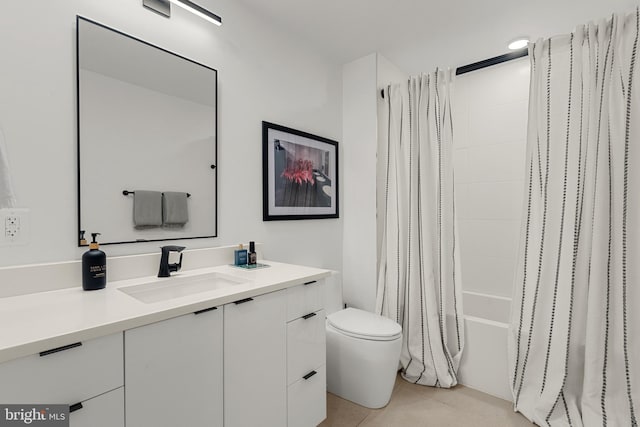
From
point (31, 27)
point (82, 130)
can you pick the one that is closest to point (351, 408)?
point (82, 130)

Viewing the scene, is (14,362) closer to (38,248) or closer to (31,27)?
(38,248)

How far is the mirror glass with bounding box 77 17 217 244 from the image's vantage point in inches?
52.0

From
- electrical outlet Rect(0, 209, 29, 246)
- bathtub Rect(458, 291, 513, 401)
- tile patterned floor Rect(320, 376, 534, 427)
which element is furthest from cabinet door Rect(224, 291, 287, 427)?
bathtub Rect(458, 291, 513, 401)

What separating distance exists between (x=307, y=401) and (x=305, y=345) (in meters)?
0.28

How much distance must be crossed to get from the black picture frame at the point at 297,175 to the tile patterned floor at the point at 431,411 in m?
1.24

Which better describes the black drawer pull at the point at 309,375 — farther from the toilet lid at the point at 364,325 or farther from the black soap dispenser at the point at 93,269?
the black soap dispenser at the point at 93,269

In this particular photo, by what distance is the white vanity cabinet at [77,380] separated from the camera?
29.2 inches

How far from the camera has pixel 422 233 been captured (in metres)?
2.25

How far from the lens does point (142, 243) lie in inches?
58.4

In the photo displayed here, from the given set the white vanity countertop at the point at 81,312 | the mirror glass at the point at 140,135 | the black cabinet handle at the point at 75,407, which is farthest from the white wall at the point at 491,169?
the black cabinet handle at the point at 75,407

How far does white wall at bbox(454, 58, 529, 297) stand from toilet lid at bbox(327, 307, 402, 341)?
1314 mm

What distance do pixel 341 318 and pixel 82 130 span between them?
67.8 inches

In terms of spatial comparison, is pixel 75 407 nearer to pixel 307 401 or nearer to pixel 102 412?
pixel 102 412

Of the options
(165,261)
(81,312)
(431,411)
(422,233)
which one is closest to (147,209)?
(165,261)
